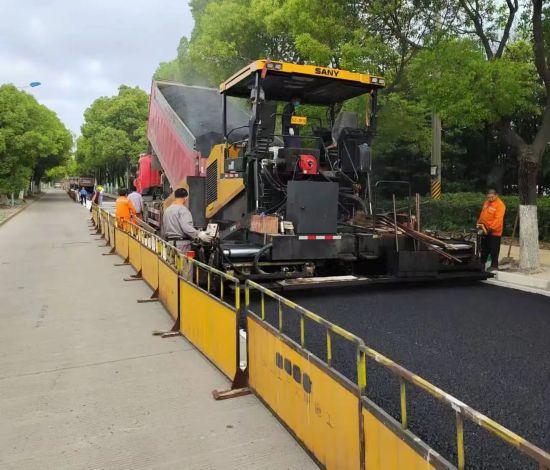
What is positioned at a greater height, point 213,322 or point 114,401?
point 213,322

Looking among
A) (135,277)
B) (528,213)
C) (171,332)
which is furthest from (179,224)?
(528,213)

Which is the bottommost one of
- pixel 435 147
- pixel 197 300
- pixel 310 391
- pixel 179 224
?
pixel 310 391

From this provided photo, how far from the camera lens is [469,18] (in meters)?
9.77

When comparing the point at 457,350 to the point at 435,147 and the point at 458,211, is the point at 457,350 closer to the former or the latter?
the point at 458,211

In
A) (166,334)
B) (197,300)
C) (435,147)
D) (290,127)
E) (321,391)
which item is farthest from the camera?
(435,147)

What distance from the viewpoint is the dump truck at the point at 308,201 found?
243 inches

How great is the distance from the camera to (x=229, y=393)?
151 inches

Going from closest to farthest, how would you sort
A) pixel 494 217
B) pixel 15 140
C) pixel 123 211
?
pixel 494 217 → pixel 123 211 → pixel 15 140

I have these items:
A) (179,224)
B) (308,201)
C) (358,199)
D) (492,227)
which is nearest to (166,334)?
(179,224)

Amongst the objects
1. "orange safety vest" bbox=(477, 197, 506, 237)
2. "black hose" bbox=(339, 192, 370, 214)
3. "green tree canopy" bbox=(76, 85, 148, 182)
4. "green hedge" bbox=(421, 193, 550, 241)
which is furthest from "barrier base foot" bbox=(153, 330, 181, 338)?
"green tree canopy" bbox=(76, 85, 148, 182)

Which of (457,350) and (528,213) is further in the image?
(528,213)

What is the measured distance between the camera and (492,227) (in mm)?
8641

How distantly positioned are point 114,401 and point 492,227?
7055 millimetres

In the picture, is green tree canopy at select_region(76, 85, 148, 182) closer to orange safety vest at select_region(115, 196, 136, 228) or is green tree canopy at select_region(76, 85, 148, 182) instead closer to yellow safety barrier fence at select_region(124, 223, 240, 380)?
orange safety vest at select_region(115, 196, 136, 228)
